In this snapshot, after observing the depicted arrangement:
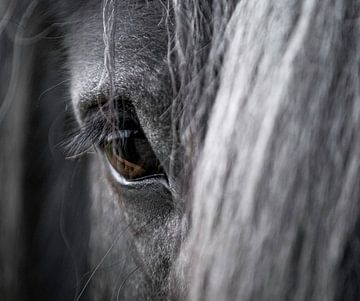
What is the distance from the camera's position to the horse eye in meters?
1.05

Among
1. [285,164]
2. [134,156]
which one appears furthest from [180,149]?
[285,164]

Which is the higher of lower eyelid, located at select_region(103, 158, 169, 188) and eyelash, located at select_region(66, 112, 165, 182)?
eyelash, located at select_region(66, 112, 165, 182)

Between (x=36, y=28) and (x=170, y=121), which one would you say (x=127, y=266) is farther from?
(x=36, y=28)

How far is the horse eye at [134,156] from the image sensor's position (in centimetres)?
105

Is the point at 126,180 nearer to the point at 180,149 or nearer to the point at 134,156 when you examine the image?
the point at 134,156

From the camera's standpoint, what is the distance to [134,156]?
108cm

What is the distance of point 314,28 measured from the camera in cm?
68

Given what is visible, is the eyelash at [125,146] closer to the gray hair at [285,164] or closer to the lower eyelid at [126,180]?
the lower eyelid at [126,180]

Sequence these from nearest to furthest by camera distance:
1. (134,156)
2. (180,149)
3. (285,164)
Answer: (285,164) → (180,149) → (134,156)

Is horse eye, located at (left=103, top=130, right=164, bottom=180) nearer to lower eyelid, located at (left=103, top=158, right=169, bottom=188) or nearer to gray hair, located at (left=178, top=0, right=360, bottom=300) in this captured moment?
lower eyelid, located at (left=103, top=158, right=169, bottom=188)

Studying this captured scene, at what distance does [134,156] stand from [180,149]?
17 centimetres

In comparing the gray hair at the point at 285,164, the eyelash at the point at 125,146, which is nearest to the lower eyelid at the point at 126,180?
the eyelash at the point at 125,146

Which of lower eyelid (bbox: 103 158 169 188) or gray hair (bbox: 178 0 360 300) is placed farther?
lower eyelid (bbox: 103 158 169 188)

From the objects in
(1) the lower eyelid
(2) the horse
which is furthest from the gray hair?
(1) the lower eyelid
